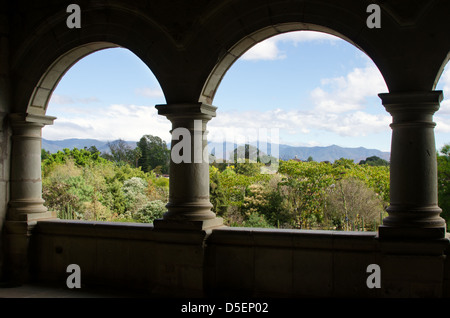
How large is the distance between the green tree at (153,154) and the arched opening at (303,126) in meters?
2.60

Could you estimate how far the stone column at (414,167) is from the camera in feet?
11.7

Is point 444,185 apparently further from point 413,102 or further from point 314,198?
point 413,102

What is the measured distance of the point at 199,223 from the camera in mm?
4219

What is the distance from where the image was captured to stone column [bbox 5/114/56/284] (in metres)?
5.21

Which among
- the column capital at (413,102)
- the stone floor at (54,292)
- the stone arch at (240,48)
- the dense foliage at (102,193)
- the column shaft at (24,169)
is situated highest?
the stone arch at (240,48)

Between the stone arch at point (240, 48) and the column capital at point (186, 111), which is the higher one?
the stone arch at point (240, 48)

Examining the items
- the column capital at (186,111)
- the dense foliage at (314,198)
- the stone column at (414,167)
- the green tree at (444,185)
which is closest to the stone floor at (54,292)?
the column capital at (186,111)

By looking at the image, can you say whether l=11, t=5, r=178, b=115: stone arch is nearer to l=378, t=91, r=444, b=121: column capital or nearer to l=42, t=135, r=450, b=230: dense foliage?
l=378, t=91, r=444, b=121: column capital

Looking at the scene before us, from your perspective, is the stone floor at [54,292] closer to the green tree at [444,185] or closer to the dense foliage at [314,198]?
the dense foliage at [314,198]

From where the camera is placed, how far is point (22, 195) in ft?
17.4

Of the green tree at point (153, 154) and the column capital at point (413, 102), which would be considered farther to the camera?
the green tree at point (153, 154)
